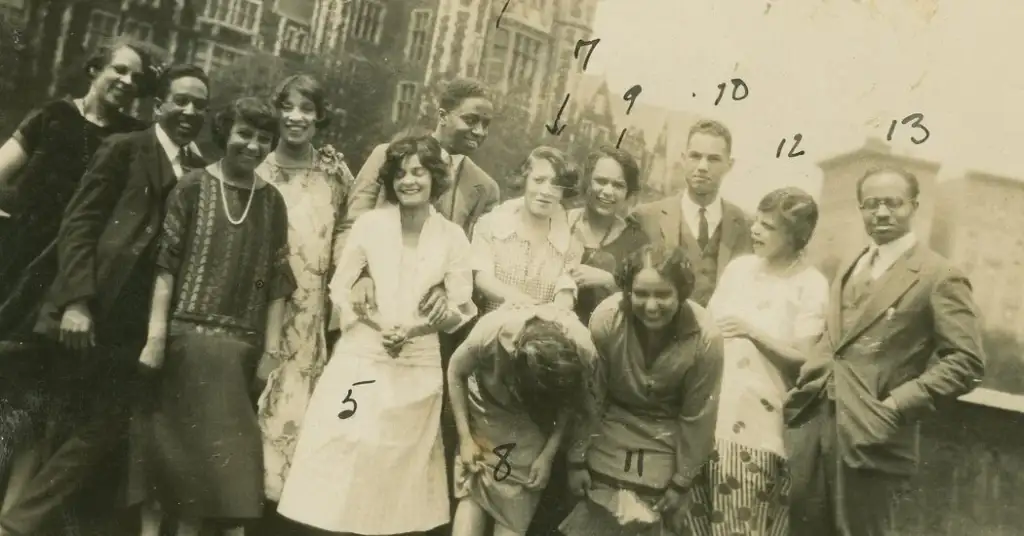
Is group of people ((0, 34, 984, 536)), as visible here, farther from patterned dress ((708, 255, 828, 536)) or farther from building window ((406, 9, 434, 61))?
building window ((406, 9, 434, 61))

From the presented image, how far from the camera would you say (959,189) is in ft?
6.26

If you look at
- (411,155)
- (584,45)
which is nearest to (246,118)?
(411,155)

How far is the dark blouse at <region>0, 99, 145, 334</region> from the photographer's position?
73.3 inches

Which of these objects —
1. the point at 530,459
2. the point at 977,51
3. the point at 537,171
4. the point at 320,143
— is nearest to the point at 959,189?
the point at 977,51

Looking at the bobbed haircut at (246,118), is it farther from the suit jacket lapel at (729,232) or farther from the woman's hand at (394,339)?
the suit jacket lapel at (729,232)

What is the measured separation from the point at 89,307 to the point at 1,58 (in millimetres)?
638

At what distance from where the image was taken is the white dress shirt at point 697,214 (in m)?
1.89

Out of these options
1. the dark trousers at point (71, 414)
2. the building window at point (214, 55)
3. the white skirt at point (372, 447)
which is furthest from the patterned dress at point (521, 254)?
the dark trousers at point (71, 414)

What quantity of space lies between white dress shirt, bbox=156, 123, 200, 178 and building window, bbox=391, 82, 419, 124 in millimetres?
467

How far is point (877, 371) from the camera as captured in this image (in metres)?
1.81

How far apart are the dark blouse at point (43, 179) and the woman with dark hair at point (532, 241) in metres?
0.86

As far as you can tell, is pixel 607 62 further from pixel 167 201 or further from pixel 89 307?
pixel 89 307

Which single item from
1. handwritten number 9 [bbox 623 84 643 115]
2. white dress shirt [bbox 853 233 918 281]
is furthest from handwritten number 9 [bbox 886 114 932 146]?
handwritten number 9 [bbox 623 84 643 115]

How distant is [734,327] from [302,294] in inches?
38.9
